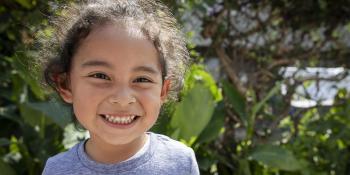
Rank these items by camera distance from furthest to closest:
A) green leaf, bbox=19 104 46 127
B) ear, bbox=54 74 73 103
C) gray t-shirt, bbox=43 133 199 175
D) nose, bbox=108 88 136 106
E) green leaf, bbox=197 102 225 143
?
1. green leaf, bbox=19 104 46 127
2. green leaf, bbox=197 102 225 143
3. ear, bbox=54 74 73 103
4. gray t-shirt, bbox=43 133 199 175
5. nose, bbox=108 88 136 106

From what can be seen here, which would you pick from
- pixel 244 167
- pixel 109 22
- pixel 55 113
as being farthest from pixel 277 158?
pixel 109 22

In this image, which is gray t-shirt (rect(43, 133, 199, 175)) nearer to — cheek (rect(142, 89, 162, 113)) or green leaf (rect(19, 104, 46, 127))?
cheek (rect(142, 89, 162, 113))

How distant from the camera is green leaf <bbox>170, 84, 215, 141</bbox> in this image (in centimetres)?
329

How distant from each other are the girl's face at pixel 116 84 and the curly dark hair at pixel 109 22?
0.04 meters

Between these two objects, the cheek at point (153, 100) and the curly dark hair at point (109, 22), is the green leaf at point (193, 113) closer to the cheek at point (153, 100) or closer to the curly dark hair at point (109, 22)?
the curly dark hair at point (109, 22)

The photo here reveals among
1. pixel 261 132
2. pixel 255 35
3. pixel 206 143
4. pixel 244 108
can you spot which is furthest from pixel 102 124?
pixel 255 35

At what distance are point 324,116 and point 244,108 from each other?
0.68 metres

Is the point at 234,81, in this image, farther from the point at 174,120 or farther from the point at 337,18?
the point at 174,120

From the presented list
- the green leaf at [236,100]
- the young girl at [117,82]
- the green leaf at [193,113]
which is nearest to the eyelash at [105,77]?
the young girl at [117,82]

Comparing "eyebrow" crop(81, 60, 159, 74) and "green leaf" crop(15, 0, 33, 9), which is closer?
"eyebrow" crop(81, 60, 159, 74)

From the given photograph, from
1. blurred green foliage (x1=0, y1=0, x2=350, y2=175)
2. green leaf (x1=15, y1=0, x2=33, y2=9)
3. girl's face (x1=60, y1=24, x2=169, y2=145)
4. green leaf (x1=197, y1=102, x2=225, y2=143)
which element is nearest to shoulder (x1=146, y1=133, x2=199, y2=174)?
girl's face (x1=60, y1=24, x2=169, y2=145)

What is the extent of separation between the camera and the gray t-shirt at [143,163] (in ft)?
5.30

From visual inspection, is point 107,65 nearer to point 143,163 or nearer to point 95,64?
point 95,64

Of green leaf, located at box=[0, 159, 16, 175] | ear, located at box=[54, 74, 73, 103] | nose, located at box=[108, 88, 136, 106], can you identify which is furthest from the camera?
green leaf, located at box=[0, 159, 16, 175]
